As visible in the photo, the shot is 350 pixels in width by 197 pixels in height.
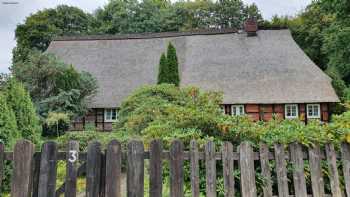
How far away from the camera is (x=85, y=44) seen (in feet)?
88.5

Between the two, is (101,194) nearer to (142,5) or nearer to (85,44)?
(85,44)

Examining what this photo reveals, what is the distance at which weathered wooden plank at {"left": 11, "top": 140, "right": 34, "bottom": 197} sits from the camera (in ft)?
10.4

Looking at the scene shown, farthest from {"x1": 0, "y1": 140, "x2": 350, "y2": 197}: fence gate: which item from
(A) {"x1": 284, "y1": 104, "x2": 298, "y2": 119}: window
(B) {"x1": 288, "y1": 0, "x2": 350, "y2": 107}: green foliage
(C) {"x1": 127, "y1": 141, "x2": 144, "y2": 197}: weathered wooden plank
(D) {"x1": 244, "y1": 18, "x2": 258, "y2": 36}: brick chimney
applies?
(D) {"x1": 244, "y1": 18, "x2": 258, "y2": 36}: brick chimney

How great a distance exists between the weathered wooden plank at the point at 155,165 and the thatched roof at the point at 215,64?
16.0m

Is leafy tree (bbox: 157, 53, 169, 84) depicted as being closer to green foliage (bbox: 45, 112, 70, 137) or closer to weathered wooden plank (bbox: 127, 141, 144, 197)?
green foliage (bbox: 45, 112, 70, 137)

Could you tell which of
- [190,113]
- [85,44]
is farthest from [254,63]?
[190,113]

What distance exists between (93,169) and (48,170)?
0.47 meters

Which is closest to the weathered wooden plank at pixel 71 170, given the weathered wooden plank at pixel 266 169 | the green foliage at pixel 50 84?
the weathered wooden plank at pixel 266 169

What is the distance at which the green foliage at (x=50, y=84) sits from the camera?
1709 centimetres

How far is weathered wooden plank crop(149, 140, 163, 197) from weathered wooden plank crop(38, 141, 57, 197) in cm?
103

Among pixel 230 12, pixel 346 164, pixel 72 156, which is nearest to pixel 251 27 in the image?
pixel 230 12

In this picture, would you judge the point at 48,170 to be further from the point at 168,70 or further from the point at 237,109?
the point at 237,109

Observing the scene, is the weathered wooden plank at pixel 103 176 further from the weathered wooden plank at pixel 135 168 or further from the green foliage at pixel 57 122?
the green foliage at pixel 57 122

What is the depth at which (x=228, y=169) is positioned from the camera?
3.40 m
